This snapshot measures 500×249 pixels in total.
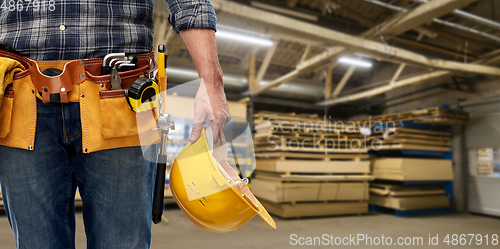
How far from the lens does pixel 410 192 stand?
716 cm

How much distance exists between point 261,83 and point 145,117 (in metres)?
8.44

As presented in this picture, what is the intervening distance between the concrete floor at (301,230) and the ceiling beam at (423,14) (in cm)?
324

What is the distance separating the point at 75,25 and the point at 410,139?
24.4 feet

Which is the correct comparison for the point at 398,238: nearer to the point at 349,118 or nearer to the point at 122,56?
the point at 122,56

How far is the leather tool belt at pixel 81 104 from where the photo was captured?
37.1 inches

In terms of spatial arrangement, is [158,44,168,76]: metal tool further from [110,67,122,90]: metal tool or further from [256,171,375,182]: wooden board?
[256,171,375,182]: wooden board

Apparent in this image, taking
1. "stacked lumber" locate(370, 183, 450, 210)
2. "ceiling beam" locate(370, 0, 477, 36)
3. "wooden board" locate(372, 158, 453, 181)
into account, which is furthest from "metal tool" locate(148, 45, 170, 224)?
"stacked lumber" locate(370, 183, 450, 210)

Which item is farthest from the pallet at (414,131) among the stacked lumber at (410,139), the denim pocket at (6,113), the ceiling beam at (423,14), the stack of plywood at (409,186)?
the denim pocket at (6,113)

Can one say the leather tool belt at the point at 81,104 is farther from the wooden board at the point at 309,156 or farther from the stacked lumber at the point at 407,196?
the stacked lumber at the point at 407,196

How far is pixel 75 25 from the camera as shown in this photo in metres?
0.98

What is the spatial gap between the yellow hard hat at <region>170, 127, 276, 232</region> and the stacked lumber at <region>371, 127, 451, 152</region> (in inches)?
266

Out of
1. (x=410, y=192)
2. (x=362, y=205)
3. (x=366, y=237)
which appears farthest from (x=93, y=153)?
(x=410, y=192)

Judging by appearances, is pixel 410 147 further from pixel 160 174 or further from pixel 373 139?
pixel 160 174

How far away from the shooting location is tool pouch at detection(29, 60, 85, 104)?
94 cm
